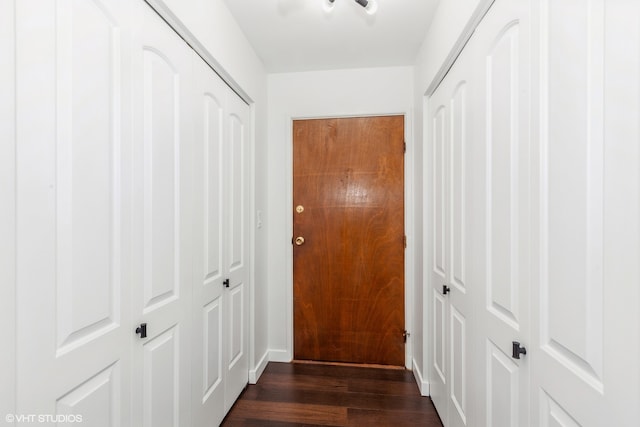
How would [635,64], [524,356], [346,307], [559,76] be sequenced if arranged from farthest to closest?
[346,307] → [524,356] → [559,76] → [635,64]

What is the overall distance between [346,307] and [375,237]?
24.7 inches

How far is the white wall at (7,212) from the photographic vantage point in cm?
65

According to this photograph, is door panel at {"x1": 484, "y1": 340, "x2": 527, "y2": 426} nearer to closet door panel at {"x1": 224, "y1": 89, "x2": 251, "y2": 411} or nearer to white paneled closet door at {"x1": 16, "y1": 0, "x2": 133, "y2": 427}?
white paneled closet door at {"x1": 16, "y1": 0, "x2": 133, "y2": 427}

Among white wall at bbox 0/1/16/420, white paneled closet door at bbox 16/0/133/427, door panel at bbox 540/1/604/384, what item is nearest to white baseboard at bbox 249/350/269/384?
white paneled closet door at bbox 16/0/133/427

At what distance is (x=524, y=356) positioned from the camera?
3.07 feet

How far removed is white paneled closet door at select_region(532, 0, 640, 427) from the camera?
1.90 feet

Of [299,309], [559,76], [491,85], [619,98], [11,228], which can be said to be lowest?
A: [299,309]

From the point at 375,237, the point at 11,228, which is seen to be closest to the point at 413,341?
the point at 375,237

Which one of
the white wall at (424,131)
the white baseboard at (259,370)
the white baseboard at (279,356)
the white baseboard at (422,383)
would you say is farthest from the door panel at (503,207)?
the white baseboard at (279,356)

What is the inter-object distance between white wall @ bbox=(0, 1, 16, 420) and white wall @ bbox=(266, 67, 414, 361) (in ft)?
6.30

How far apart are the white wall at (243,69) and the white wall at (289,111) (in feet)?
0.27

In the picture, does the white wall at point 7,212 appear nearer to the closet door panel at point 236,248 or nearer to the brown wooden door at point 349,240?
the closet door panel at point 236,248

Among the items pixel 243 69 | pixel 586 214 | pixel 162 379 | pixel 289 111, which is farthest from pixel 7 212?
pixel 289 111

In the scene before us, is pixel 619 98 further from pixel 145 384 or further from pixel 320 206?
pixel 320 206
